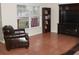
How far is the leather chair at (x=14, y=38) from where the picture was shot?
1.23 m

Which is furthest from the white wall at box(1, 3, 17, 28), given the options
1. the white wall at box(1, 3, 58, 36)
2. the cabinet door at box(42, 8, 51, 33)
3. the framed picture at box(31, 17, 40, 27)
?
the cabinet door at box(42, 8, 51, 33)

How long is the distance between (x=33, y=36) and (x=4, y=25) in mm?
334

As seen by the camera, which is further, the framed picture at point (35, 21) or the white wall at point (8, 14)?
the framed picture at point (35, 21)

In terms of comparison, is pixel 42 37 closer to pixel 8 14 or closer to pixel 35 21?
pixel 35 21

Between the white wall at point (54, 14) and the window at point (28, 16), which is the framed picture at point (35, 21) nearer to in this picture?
the window at point (28, 16)

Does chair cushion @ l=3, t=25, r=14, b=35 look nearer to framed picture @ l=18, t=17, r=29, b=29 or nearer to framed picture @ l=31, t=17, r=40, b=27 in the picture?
framed picture @ l=18, t=17, r=29, b=29

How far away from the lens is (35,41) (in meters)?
1.31

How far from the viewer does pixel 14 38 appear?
1.27 meters

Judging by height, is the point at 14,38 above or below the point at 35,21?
below

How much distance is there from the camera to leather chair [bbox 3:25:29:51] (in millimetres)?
1229

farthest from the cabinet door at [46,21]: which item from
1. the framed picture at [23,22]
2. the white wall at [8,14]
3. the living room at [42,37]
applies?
the white wall at [8,14]

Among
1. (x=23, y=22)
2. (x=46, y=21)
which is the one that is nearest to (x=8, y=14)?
(x=23, y=22)

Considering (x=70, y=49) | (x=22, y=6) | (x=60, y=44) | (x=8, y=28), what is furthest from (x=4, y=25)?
(x=70, y=49)

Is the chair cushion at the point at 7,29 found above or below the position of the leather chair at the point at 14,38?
above
